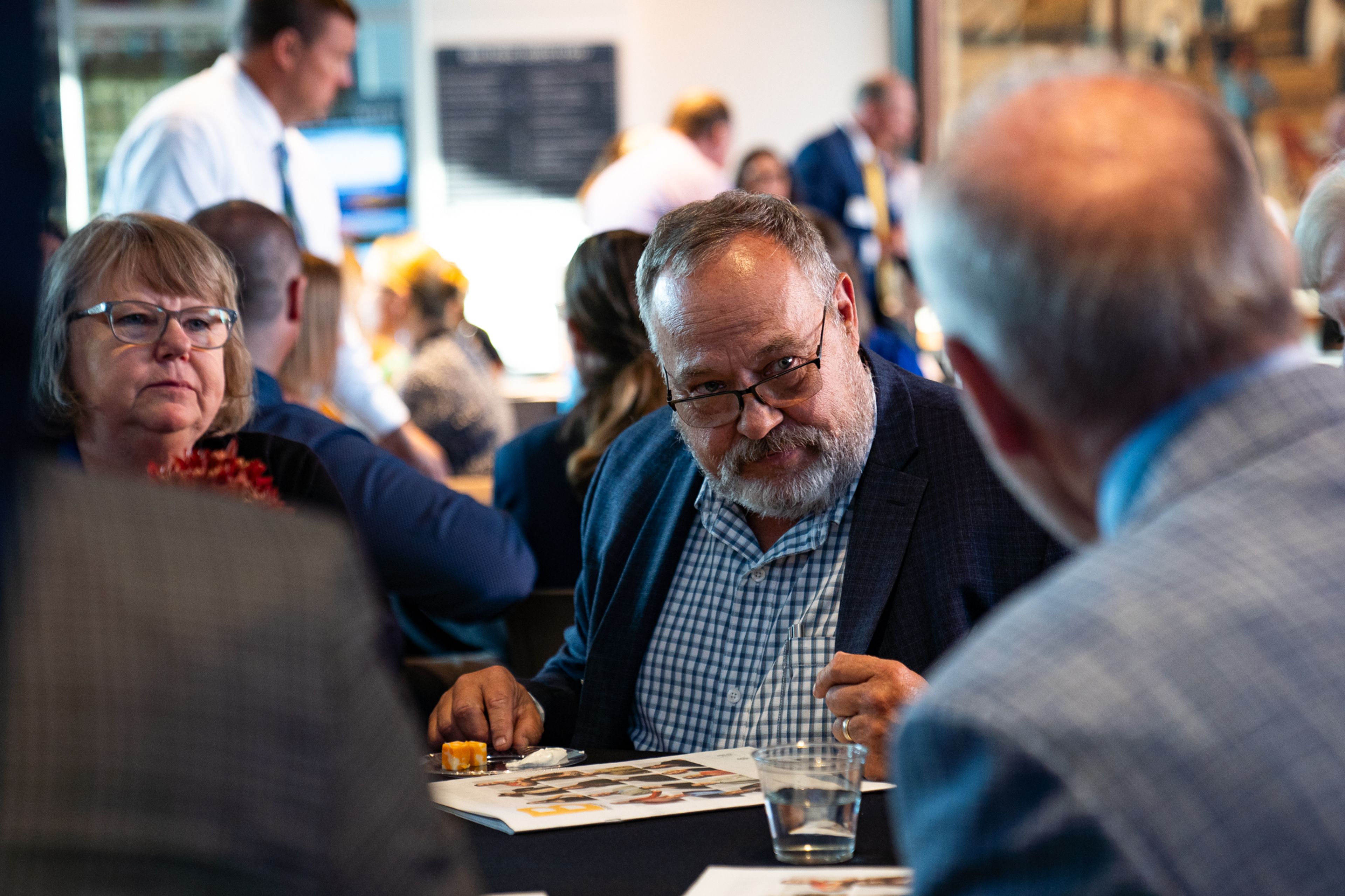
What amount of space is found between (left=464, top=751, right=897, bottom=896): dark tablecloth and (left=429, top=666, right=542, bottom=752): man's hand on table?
42cm

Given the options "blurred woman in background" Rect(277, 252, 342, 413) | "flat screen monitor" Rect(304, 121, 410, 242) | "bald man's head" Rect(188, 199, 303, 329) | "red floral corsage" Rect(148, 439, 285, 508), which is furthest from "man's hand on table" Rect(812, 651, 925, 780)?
"flat screen monitor" Rect(304, 121, 410, 242)

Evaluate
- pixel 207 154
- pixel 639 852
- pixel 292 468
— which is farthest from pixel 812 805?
pixel 207 154

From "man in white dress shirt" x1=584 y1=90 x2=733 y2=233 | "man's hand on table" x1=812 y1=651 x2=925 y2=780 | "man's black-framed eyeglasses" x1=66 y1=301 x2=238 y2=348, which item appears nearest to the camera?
"man's hand on table" x1=812 y1=651 x2=925 y2=780

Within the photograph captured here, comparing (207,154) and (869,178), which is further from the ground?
(869,178)

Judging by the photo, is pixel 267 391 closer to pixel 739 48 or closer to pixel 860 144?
pixel 860 144

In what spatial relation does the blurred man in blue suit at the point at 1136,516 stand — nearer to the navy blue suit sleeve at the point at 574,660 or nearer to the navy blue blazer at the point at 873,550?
the navy blue blazer at the point at 873,550

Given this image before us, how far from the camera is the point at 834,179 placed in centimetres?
745

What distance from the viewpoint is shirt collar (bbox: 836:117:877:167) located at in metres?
7.52

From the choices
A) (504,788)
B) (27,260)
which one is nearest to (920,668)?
(504,788)

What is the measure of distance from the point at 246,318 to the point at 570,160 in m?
6.43

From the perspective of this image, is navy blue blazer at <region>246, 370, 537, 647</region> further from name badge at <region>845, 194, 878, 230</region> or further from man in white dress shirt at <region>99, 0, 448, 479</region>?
name badge at <region>845, 194, 878, 230</region>

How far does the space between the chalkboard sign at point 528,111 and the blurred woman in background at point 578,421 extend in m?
6.24

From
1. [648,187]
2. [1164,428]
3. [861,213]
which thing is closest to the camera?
[1164,428]

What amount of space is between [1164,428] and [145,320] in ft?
5.75
